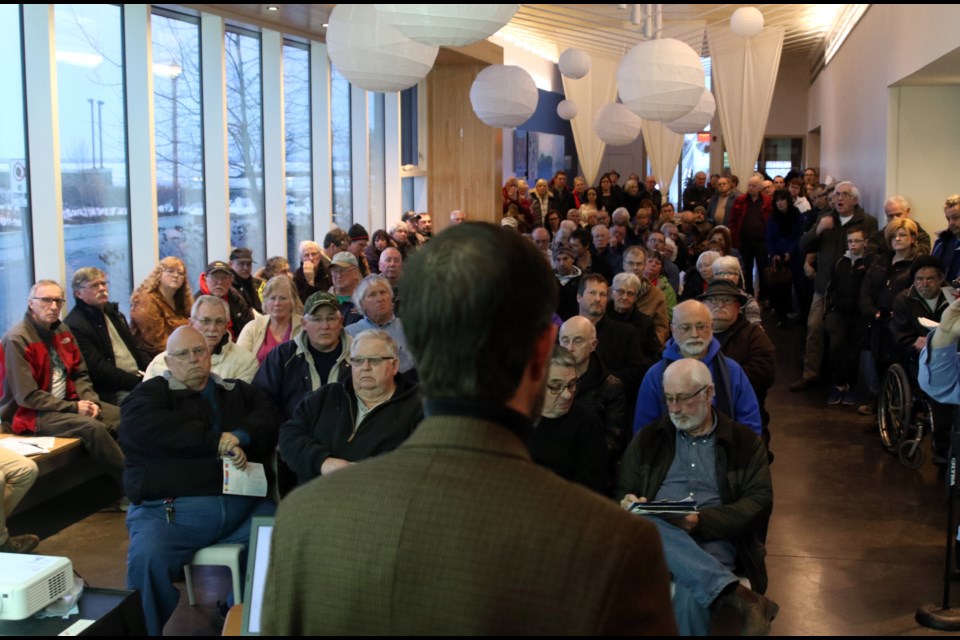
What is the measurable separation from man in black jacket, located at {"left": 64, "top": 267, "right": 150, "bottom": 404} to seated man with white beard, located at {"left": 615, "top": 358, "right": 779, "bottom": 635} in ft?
12.5

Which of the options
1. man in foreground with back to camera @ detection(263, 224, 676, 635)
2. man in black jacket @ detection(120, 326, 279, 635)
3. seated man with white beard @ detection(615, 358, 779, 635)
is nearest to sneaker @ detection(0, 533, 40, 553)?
man in black jacket @ detection(120, 326, 279, 635)

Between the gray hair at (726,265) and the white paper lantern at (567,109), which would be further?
the white paper lantern at (567,109)

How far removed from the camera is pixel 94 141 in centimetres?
777

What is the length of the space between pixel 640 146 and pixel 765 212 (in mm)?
11085

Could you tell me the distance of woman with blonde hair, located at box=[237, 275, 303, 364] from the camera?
594 cm

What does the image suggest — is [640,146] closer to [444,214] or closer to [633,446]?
[444,214]

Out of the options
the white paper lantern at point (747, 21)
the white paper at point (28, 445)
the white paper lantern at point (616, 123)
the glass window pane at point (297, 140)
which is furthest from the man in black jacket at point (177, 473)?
the white paper lantern at point (747, 21)

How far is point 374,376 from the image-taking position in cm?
408

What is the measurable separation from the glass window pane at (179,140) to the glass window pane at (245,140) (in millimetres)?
441

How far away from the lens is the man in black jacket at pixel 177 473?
3.96 m

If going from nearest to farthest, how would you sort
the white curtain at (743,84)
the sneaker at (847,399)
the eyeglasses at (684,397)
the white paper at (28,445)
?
the eyeglasses at (684,397) < the white paper at (28,445) < the sneaker at (847,399) < the white curtain at (743,84)

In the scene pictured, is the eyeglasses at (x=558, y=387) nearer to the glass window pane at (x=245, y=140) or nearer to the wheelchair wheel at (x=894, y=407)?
the wheelchair wheel at (x=894, y=407)

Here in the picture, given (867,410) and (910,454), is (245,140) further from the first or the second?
(910,454)

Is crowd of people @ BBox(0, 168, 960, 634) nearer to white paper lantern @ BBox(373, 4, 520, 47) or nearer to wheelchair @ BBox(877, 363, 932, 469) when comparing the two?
wheelchair @ BBox(877, 363, 932, 469)
